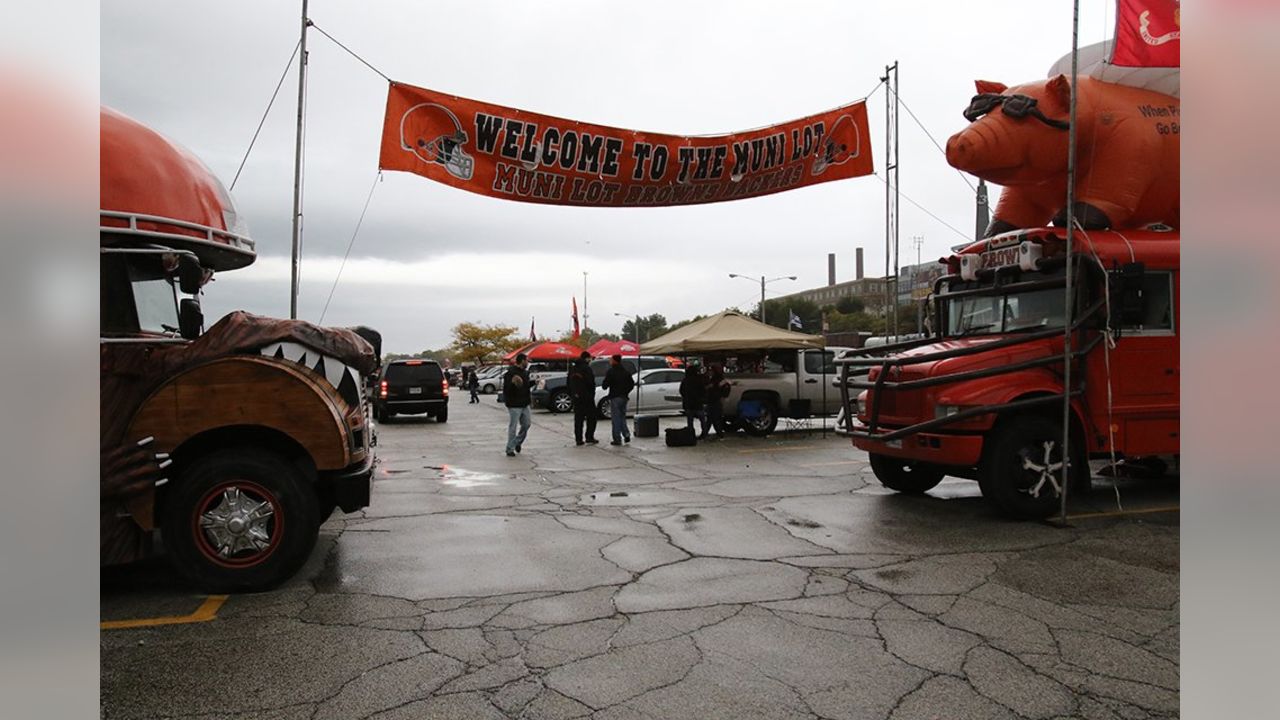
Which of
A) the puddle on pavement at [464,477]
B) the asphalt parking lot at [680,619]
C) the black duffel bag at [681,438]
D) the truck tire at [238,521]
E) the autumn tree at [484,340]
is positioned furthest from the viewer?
the autumn tree at [484,340]

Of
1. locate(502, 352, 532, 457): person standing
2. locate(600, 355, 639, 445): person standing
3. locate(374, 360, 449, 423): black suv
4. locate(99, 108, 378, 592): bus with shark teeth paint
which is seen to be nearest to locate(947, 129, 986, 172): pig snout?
locate(99, 108, 378, 592): bus with shark teeth paint

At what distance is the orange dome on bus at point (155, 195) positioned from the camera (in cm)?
522

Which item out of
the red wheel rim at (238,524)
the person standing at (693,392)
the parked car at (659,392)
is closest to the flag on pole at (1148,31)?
the red wheel rim at (238,524)

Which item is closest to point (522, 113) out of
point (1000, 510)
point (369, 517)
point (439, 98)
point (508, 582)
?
point (439, 98)

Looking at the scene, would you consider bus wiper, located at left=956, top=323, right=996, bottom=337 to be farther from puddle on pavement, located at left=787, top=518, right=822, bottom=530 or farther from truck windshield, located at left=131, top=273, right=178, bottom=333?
truck windshield, located at left=131, top=273, right=178, bottom=333

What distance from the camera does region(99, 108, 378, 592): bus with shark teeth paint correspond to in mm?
5270

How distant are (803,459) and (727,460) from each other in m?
1.26

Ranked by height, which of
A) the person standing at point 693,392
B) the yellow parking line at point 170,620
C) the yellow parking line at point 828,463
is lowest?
the yellow parking line at point 828,463

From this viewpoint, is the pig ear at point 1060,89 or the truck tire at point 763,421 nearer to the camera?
the pig ear at point 1060,89

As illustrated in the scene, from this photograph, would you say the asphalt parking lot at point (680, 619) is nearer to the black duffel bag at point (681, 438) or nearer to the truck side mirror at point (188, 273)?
the truck side mirror at point (188, 273)

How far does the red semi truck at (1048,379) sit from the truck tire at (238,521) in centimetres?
568

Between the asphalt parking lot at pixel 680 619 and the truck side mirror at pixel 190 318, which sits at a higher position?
the truck side mirror at pixel 190 318

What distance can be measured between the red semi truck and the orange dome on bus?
20.9 feet
